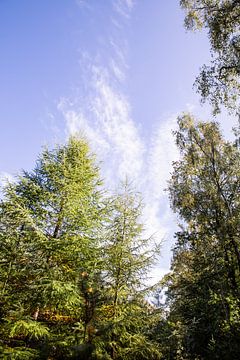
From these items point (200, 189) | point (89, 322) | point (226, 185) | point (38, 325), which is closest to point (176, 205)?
point (200, 189)

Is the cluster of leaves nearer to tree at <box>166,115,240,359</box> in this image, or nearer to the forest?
the forest

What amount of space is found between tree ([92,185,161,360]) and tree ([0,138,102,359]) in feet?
2.00

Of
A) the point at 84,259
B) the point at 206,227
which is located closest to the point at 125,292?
the point at 84,259

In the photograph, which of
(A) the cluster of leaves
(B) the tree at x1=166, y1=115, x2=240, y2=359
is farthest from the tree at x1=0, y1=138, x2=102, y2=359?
(B) the tree at x1=166, y1=115, x2=240, y2=359

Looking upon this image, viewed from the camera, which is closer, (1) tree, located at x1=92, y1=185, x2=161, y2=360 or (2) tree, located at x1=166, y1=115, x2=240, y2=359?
(1) tree, located at x1=92, y1=185, x2=161, y2=360

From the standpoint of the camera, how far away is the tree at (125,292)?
24.5 feet

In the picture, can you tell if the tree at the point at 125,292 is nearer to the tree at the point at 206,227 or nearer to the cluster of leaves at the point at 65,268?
the cluster of leaves at the point at 65,268

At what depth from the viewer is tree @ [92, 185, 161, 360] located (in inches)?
294

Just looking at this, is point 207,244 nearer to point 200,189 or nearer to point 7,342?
point 200,189

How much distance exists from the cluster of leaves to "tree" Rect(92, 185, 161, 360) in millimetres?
30

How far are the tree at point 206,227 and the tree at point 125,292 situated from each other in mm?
5597

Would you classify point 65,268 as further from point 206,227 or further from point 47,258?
point 206,227

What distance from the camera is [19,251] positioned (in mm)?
7586

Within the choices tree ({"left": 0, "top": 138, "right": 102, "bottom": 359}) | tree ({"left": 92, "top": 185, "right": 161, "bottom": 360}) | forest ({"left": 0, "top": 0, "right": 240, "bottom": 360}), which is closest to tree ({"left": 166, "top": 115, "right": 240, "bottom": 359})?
forest ({"left": 0, "top": 0, "right": 240, "bottom": 360})
